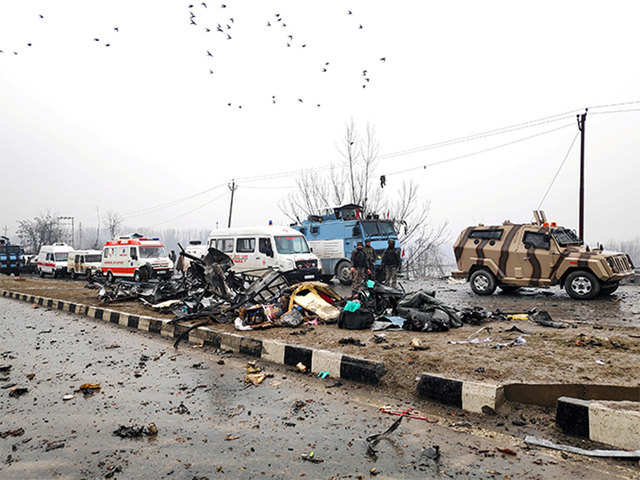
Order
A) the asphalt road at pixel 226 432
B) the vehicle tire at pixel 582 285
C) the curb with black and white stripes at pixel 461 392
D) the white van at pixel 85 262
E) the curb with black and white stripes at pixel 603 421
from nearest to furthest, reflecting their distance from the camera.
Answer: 1. the asphalt road at pixel 226 432
2. the curb with black and white stripes at pixel 603 421
3. the curb with black and white stripes at pixel 461 392
4. the vehicle tire at pixel 582 285
5. the white van at pixel 85 262

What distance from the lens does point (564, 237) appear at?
1096 centimetres

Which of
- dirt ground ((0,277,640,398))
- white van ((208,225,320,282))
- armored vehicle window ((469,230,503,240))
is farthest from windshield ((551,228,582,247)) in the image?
white van ((208,225,320,282))

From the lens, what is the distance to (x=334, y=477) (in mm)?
2318

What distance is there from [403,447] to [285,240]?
12608 mm

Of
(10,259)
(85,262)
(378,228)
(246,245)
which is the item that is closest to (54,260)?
(85,262)

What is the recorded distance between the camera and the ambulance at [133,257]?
66.4ft

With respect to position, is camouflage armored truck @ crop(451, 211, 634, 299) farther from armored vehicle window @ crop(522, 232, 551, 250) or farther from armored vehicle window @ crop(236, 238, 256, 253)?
armored vehicle window @ crop(236, 238, 256, 253)

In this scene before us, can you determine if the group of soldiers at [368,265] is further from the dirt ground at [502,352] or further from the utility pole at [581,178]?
the utility pole at [581,178]

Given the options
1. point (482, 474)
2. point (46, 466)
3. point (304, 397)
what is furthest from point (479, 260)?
point (46, 466)

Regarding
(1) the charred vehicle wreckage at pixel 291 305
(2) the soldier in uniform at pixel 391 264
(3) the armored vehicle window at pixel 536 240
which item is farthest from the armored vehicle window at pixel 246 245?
(3) the armored vehicle window at pixel 536 240

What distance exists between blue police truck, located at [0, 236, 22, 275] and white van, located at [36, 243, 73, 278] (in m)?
5.07

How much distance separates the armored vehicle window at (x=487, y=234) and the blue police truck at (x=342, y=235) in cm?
393

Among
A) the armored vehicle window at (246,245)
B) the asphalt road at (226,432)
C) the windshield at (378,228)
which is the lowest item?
the asphalt road at (226,432)

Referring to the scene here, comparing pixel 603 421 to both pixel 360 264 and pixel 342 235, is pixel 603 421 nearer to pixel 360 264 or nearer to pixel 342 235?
pixel 360 264
